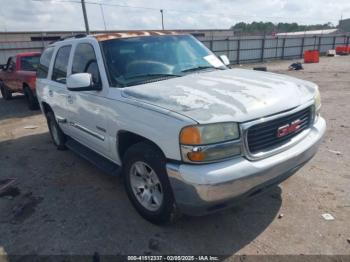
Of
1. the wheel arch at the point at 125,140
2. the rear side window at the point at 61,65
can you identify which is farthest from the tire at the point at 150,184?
the rear side window at the point at 61,65

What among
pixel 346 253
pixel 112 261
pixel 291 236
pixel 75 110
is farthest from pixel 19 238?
pixel 346 253

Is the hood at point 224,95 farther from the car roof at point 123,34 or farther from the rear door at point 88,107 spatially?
the car roof at point 123,34

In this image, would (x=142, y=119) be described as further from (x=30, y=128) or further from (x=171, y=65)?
(x=30, y=128)

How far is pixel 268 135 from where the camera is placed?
2594 mm

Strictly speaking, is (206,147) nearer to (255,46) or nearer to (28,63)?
(28,63)

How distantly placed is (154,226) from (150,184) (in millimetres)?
476

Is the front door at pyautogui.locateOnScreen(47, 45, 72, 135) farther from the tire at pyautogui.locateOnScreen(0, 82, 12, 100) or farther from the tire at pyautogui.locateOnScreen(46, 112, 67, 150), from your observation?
the tire at pyautogui.locateOnScreen(0, 82, 12, 100)

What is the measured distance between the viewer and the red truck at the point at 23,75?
932 cm

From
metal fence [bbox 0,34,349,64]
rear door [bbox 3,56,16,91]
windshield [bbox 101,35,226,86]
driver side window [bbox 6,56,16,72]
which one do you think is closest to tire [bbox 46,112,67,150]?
windshield [bbox 101,35,226,86]

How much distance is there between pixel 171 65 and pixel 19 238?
2.54 metres

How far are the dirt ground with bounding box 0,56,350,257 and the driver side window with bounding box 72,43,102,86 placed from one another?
154 cm

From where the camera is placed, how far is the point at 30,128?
7508mm

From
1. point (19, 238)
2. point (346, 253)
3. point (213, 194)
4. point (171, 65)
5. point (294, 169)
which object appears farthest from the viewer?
point (171, 65)

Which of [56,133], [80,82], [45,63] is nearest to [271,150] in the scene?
[80,82]
